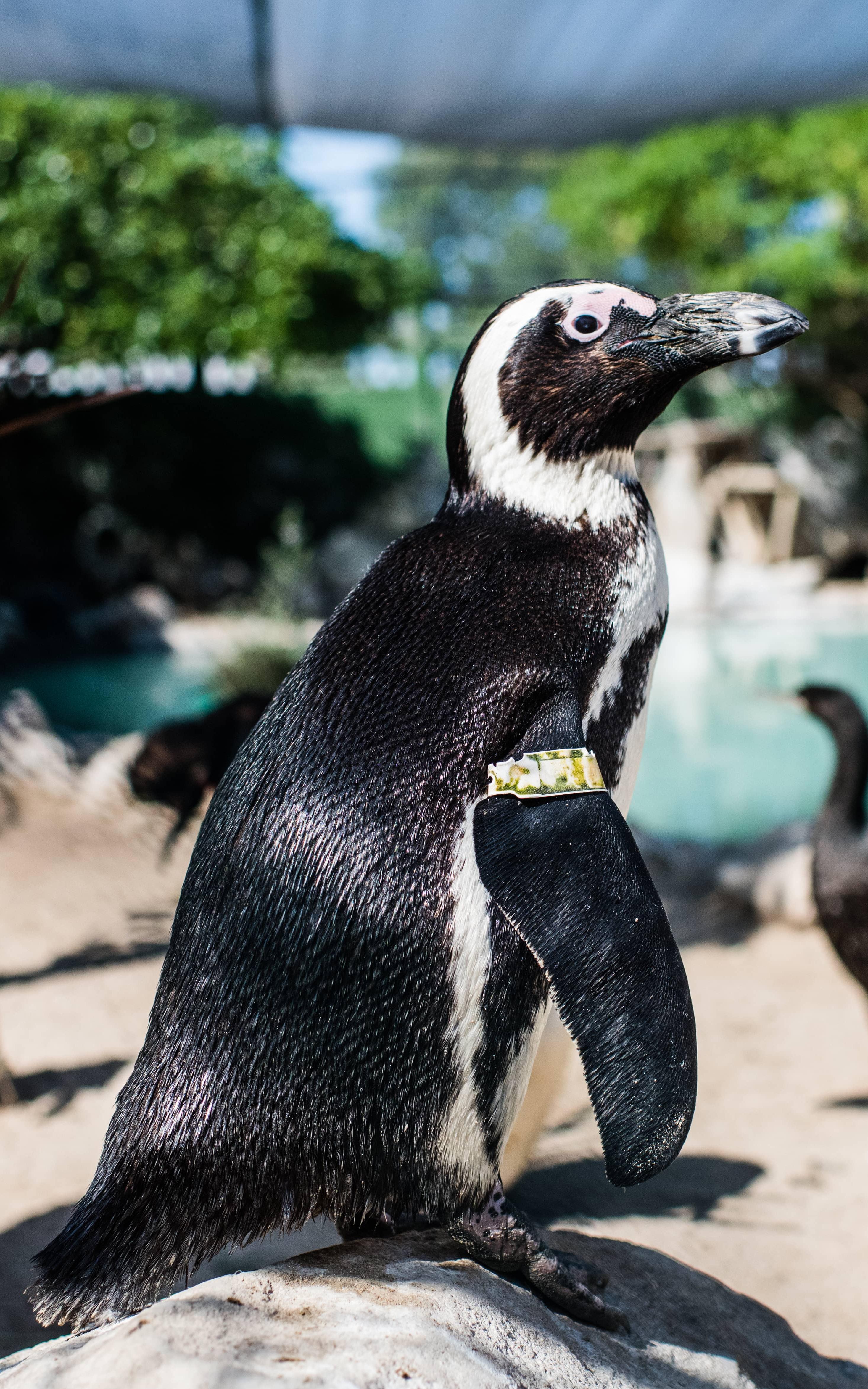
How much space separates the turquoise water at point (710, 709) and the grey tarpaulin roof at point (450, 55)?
13.7 feet

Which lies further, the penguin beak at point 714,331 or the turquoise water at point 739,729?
the turquoise water at point 739,729

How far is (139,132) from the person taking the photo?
421 inches

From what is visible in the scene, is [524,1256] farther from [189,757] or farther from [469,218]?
[469,218]

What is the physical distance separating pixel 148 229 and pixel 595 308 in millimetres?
11053

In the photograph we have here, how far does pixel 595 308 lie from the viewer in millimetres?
1143

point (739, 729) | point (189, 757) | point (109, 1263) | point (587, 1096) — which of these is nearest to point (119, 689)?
point (739, 729)

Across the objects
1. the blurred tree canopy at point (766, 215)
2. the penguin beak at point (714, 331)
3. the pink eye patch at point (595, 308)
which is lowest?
the penguin beak at point (714, 331)

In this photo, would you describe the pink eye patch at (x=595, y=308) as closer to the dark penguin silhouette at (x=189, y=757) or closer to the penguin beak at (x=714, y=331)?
the penguin beak at (x=714, y=331)

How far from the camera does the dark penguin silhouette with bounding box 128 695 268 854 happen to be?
3.03m

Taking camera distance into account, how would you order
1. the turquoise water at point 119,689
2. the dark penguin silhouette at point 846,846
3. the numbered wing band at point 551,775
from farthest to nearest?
1. the turquoise water at point 119,689
2. the dark penguin silhouette at point 846,846
3. the numbered wing band at point 551,775

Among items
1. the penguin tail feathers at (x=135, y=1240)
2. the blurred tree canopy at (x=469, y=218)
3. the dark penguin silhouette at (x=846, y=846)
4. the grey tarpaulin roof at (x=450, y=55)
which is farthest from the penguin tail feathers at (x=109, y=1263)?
the blurred tree canopy at (x=469, y=218)

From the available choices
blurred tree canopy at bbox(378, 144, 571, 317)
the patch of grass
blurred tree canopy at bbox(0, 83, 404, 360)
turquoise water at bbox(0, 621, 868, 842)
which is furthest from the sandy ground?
blurred tree canopy at bbox(378, 144, 571, 317)

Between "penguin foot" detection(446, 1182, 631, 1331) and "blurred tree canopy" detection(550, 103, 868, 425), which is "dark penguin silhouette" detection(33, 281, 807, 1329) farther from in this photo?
"blurred tree canopy" detection(550, 103, 868, 425)

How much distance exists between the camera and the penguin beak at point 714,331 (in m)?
1.10
